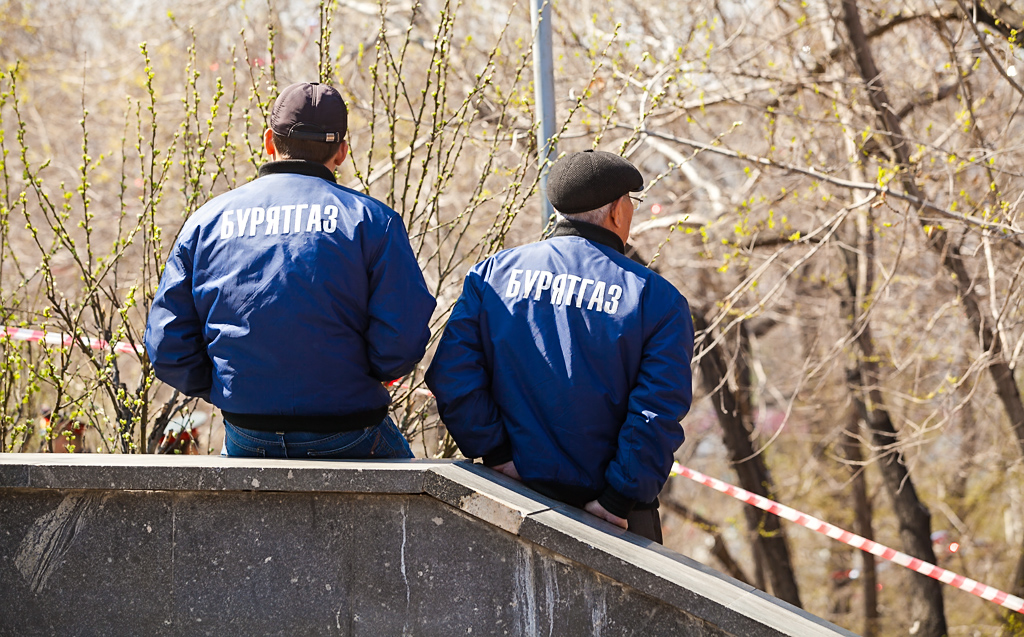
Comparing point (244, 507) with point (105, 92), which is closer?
point (244, 507)

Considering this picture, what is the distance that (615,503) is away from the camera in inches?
108

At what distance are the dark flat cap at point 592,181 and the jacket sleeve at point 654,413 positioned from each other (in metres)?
0.32

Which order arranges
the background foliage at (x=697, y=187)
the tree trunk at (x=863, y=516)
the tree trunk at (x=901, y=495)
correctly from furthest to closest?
the tree trunk at (x=863, y=516) < the tree trunk at (x=901, y=495) < the background foliage at (x=697, y=187)

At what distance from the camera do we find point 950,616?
44.9 ft

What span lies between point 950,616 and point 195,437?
12556 millimetres

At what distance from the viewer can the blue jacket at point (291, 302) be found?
2.63 metres

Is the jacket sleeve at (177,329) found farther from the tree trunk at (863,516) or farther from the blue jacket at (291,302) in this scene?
the tree trunk at (863,516)

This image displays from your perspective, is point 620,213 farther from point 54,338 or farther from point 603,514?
point 54,338

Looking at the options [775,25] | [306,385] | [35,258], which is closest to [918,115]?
[775,25]

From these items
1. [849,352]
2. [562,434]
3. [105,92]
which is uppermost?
[105,92]

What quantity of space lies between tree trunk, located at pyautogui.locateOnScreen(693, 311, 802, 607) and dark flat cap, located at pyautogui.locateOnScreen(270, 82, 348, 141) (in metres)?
5.97

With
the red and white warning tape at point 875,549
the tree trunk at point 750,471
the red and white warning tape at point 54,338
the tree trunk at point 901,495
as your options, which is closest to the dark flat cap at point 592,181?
the red and white warning tape at point 54,338

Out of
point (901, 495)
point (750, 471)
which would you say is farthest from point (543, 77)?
point (750, 471)

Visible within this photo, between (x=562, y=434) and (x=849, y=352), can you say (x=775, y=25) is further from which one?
(x=562, y=434)
